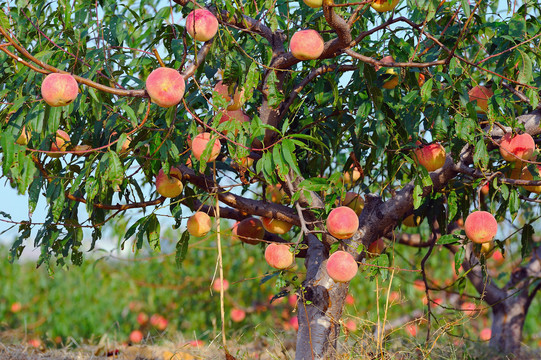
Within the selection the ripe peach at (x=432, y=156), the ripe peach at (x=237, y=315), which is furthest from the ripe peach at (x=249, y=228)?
the ripe peach at (x=237, y=315)

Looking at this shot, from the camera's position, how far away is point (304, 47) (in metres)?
1.79

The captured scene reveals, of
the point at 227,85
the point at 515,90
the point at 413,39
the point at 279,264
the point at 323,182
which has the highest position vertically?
the point at 413,39

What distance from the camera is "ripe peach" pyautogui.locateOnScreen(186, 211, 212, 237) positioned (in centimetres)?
212

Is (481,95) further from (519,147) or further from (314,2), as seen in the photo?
(314,2)

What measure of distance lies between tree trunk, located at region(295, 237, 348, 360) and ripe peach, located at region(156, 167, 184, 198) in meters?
0.59

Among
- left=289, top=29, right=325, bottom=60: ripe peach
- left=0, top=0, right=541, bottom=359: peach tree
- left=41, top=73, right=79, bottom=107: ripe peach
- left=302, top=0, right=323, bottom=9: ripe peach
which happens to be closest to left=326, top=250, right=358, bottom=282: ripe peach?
left=0, top=0, right=541, bottom=359: peach tree

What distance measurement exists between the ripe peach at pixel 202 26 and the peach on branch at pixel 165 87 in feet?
0.52

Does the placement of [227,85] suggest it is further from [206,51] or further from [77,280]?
[77,280]

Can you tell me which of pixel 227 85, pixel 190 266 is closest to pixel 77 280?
pixel 190 266

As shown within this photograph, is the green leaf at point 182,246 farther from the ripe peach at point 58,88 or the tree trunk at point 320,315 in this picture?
the ripe peach at point 58,88

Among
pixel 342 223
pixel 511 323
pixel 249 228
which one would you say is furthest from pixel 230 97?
pixel 511 323

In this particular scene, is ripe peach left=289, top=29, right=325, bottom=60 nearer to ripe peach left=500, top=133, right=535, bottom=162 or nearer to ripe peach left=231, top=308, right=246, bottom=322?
ripe peach left=500, top=133, right=535, bottom=162

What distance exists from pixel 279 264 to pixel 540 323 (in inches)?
186

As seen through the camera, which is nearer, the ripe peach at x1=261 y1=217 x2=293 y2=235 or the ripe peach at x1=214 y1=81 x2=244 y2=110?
the ripe peach at x1=214 y1=81 x2=244 y2=110
